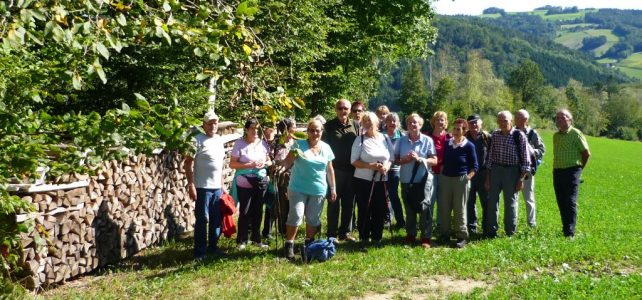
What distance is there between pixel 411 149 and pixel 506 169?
152 centimetres

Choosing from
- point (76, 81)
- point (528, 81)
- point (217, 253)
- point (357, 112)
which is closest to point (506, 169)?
A: point (357, 112)

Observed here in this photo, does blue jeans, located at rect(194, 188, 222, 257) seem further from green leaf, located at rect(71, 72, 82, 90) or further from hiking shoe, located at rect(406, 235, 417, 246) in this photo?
green leaf, located at rect(71, 72, 82, 90)

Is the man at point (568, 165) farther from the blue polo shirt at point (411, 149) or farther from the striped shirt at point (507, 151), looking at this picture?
the blue polo shirt at point (411, 149)

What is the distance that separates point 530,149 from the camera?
9.75m

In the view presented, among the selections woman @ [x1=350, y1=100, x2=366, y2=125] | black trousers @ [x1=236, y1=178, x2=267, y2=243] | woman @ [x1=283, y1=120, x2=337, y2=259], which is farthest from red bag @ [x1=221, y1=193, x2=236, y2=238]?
woman @ [x1=350, y1=100, x2=366, y2=125]

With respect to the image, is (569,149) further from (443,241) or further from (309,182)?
(309,182)

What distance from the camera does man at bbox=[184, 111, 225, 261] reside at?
7.75 metres

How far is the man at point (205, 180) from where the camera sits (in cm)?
775

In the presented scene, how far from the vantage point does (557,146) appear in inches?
372

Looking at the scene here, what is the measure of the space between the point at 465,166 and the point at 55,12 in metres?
6.78

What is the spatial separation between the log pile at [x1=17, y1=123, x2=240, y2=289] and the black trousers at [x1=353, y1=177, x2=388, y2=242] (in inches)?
112

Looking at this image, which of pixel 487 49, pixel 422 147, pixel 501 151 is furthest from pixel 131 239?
pixel 487 49

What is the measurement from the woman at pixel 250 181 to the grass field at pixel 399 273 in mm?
368

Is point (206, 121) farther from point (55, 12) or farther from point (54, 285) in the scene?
point (55, 12)
